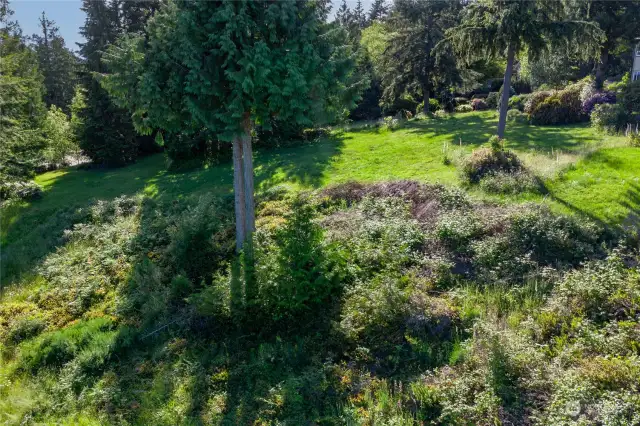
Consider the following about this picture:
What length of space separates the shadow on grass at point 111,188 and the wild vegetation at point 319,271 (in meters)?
0.19

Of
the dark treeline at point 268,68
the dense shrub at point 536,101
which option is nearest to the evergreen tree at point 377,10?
the dark treeline at point 268,68

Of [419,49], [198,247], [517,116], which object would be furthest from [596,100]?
[198,247]

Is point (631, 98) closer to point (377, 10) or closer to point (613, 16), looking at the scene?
point (613, 16)

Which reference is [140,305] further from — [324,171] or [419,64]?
[419,64]

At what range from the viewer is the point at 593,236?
840cm

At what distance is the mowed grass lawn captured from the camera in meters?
10.7

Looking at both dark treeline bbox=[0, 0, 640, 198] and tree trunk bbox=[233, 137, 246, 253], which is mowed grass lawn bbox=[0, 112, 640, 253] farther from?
tree trunk bbox=[233, 137, 246, 253]

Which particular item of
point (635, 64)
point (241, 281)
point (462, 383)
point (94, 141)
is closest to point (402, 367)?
point (462, 383)

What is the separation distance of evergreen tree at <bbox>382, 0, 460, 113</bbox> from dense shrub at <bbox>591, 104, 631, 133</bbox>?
975 cm

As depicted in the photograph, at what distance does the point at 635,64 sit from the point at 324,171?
26107mm

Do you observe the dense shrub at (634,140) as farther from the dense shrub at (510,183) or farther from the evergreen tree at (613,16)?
the evergreen tree at (613,16)

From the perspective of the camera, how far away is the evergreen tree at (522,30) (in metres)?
13.3

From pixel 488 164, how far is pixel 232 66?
8.00 meters

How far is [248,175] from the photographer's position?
960cm
